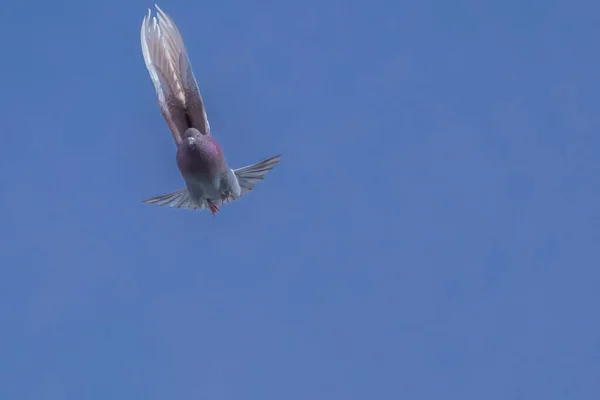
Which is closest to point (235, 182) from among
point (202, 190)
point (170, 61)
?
point (202, 190)

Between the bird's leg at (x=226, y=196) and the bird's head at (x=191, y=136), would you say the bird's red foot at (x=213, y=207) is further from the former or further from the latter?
the bird's head at (x=191, y=136)

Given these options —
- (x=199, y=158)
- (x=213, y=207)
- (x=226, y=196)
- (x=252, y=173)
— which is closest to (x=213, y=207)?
(x=213, y=207)

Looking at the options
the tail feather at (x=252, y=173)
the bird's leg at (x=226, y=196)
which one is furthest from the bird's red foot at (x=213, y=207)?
the tail feather at (x=252, y=173)

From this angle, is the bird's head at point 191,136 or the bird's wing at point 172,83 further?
the bird's wing at point 172,83

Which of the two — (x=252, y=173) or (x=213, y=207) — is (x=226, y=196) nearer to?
(x=213, y=207)

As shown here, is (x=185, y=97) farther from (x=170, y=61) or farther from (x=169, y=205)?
(x=169, y=205)

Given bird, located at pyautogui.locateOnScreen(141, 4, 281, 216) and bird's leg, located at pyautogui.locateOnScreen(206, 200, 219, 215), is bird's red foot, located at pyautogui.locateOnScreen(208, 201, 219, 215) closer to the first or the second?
Answer: bird's leg, located at pyautogui.locateOnScreen(206, 200, 219, 215)

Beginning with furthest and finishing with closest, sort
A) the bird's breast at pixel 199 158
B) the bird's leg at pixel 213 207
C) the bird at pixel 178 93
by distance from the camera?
the bird's leg at pixel 213 207 < the bird at pixel 178 93 < the bird's breast at pixel 199 158
